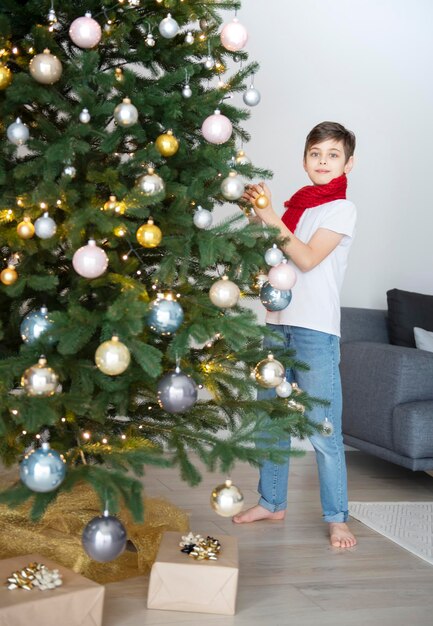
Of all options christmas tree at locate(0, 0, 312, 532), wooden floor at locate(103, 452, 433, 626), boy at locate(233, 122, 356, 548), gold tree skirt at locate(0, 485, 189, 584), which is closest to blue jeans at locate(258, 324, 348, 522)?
boy at locate(233, 122, 356, 548)

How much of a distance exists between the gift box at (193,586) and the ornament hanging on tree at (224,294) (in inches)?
23.0

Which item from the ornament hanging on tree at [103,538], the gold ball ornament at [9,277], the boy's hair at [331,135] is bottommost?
the ornament hanging on tree at [103,538]

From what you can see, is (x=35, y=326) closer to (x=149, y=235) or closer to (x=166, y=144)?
(x=149, y=235)

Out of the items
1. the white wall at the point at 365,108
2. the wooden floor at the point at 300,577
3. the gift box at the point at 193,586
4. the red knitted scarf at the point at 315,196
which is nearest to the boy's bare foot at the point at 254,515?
the wooden floor at the point at 300,577

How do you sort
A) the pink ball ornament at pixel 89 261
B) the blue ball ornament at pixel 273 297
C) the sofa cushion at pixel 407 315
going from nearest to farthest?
the pink ball ornament at pixel 89 261 → the blue ball ornament at pixel 273 297 → the sofa cushion at pixel 407 315

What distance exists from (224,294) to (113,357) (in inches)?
12.4

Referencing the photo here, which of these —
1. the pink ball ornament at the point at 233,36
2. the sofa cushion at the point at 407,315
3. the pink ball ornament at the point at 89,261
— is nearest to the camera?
the pink ball ornament at the point at 89,261

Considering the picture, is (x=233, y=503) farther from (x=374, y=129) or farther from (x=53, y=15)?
(x=374, y=129)

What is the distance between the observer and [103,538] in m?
1.46

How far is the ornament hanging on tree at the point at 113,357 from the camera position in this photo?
1.48 meters

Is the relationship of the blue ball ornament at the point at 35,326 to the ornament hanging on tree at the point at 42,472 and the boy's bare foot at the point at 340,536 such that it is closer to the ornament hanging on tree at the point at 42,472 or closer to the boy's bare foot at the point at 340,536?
the ornament hanging on tree at the point at 42,472

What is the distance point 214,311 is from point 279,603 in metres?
0.71

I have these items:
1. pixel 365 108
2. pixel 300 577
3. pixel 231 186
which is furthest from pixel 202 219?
pixel 365 108

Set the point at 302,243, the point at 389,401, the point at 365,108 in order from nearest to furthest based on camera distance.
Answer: the point at 302,243, the point at 389,401, the point at 365,108
